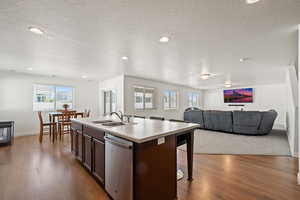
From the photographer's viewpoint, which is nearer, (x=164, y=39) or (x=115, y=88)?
(x=164, y=39)

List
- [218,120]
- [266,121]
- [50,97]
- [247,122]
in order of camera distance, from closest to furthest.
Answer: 1. [266,121]
2. [247,122]
3. [218,120]
4. [50,97]

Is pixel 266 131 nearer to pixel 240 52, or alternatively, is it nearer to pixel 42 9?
pixel 240 52

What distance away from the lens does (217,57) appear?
346 centimetres

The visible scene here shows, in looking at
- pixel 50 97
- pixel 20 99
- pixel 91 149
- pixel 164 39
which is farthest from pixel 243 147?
pixel 20 99

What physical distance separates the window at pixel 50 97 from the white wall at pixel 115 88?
4.15 ft

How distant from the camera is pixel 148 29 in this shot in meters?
2.11

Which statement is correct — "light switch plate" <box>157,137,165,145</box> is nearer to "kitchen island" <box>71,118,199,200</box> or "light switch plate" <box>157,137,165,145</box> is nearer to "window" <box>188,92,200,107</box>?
"kitchen island" <box>71,118,199,200</box>

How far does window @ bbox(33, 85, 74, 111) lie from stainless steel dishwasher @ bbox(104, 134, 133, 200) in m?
5.17

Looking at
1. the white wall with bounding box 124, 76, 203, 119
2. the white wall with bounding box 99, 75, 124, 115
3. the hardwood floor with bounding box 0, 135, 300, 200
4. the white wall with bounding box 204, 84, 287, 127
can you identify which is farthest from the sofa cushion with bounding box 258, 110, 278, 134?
the white wall with bounding box 99, 75, 124, 115

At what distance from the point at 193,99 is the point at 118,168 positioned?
8941 millimetres

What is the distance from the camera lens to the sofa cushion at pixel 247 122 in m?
4.90

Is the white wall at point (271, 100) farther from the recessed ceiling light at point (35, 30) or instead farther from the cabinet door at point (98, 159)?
the recessed ceiling light at point (35, 30)

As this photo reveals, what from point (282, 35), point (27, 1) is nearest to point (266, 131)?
point (282, 35)

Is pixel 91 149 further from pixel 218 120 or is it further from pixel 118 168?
pixel 218 120
